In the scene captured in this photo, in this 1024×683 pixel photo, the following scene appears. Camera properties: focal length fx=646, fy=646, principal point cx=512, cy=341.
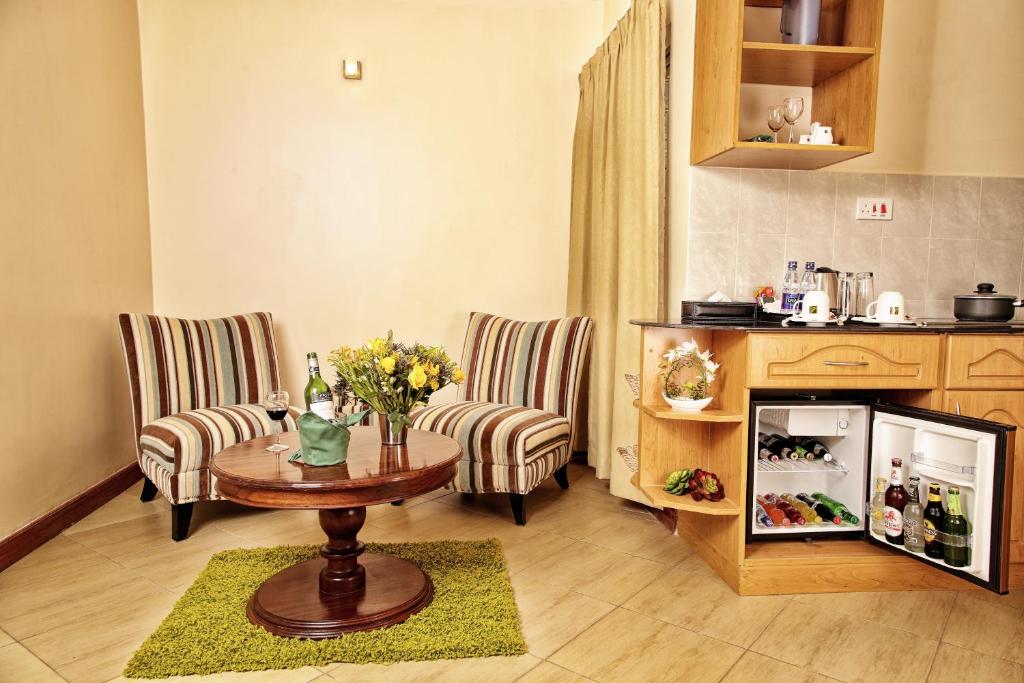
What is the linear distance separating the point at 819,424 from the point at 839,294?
65cm

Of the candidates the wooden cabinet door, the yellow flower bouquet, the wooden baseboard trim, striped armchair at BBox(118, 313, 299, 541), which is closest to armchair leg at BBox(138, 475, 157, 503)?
striped armchair at BBox(118, 313, 299, 541)

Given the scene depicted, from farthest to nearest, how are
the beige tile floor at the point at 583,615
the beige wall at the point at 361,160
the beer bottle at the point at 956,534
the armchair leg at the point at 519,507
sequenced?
the beige wall at the point at 361,160, the armchair leg at the point at 519,507, the beer bottle at the point at 956,534, the beige tile floor at the point at 583,615

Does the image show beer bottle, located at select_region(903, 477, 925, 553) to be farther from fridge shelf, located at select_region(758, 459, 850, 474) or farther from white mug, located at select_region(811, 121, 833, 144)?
A: white mug, located at select_region(811, 121, 833, 144)

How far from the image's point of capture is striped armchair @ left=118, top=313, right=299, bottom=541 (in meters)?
2.68

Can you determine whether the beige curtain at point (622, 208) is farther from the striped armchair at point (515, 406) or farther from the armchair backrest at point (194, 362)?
the armchair backrest at point (194, 362)

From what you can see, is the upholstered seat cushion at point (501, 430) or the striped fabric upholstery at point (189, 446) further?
the upholstered seat cushion at point (501, 430)

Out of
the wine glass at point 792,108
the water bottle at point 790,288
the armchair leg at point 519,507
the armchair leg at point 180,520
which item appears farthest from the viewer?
the armchair leg at point 519,507

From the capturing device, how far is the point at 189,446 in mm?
2674

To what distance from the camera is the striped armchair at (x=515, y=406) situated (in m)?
2.87

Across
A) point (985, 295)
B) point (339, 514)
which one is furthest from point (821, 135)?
point (339, 514)

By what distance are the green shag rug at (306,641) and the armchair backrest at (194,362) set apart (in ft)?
3.56

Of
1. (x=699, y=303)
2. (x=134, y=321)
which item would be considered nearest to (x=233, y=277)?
(x=134, y=321)

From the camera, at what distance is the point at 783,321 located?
7.88 ft

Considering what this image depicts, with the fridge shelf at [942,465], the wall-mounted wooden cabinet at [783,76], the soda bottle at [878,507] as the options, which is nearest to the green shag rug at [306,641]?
the soda bottle at [878,507]
